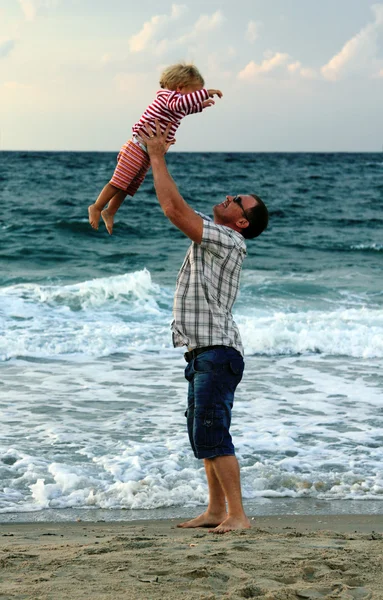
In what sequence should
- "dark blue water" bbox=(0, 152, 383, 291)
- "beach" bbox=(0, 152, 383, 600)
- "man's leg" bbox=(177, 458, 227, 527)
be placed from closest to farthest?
1. "beach" bbox=(0, 152, 383, 600)
2. "man's leg" bbox=(177, 458, 227, 527)
3. "dark blue water" bbox=(0, 152, 383, 291)

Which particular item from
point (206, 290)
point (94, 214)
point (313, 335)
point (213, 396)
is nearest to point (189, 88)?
point (94, 214)

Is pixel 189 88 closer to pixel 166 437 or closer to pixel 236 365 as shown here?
pixel 236 365

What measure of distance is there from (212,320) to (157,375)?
473cm

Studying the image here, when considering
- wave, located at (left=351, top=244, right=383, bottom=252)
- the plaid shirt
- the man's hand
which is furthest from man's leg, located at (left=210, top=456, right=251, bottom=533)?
wave, located at (left=351, top=244, right=383, bottom=252)

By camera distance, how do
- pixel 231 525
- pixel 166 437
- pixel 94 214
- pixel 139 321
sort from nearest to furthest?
pixel 94 214 < pixel 231 525 < pixel 166 437 < pixel 139 321

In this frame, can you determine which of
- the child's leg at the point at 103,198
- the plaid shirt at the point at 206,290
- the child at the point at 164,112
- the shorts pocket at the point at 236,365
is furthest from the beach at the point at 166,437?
the child at the point at 164,112

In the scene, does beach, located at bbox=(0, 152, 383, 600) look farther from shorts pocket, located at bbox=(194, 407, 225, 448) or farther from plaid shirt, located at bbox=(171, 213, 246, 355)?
plaid shirt, located at bbox=(171, 213, 246, 355)

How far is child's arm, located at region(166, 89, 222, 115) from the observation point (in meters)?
3.81

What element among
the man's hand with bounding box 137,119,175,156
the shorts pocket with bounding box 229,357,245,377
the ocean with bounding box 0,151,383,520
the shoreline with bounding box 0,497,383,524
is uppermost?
the man's hand with bounding box 137,119,175,156

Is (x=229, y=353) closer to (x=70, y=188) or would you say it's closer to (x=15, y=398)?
(x=15, y=398)

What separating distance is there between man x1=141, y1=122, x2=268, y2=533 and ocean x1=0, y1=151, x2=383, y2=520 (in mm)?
1124

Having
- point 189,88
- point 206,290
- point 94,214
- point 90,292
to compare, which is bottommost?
point 90,292

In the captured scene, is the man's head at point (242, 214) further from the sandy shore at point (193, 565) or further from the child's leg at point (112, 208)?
the sandy shore at point (193, 565)

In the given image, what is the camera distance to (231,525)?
412cm
